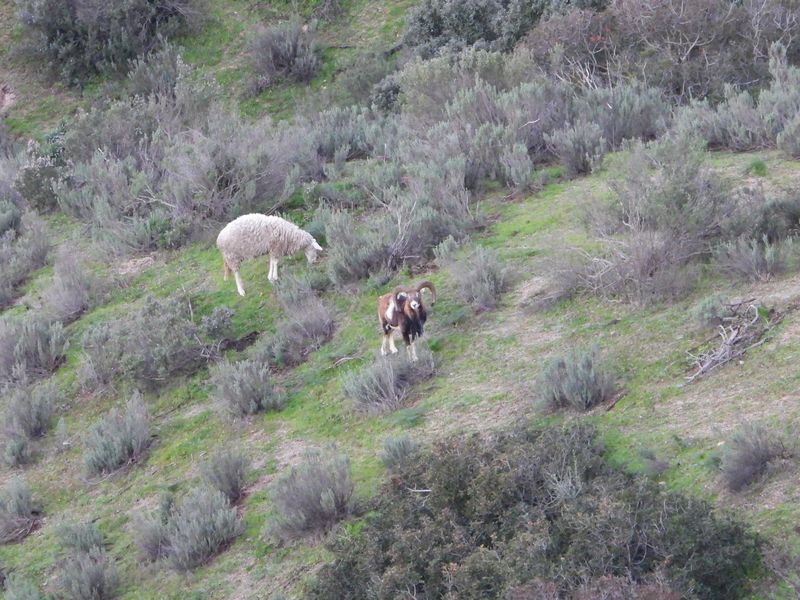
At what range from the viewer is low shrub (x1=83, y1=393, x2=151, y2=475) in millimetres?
12969

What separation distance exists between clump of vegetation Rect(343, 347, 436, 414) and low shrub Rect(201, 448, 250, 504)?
1.35m

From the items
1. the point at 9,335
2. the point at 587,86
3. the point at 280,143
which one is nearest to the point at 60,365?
the point at 9,335

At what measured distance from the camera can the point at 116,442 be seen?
42.5 feet

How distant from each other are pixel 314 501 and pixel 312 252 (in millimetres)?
6162

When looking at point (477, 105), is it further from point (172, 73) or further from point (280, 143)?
point (172, 73)

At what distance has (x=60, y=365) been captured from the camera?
51.8 feet

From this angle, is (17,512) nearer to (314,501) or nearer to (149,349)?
(149,349)

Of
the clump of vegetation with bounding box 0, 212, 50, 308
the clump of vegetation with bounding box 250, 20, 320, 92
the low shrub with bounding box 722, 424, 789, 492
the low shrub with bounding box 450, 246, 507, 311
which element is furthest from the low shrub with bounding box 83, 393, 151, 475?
the clump of vegetation with bounding box 250, 20, 320, 92

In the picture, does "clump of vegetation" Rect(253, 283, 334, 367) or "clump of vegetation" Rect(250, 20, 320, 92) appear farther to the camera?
"clump of vegetation" Rect(250, 20, 320, 92)

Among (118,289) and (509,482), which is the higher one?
(509,482)

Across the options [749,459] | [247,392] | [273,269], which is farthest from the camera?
[273,269]

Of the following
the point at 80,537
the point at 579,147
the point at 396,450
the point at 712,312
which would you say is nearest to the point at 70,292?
the point at 80,537

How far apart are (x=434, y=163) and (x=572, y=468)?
9294 millimetres

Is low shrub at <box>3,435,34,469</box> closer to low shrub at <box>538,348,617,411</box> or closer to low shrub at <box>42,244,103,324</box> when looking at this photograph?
low shrub at <box>42,244,103,324</box>
